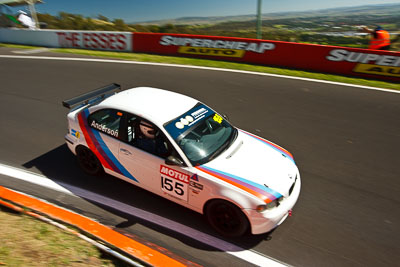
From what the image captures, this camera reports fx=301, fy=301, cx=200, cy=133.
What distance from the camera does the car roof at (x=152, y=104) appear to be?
4734mm

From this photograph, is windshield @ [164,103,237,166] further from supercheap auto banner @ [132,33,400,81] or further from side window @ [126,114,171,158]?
supercheap auto banner @ [132,33,400,81]

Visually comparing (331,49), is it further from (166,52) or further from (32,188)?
(32,188)

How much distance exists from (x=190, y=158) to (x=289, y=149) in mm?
3290

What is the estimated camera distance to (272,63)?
43.7 ft

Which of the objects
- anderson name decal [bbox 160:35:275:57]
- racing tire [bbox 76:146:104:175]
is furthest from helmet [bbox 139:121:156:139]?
anderson name decal [bbox 160:35:275:57]

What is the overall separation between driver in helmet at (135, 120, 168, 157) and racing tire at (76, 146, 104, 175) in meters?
1.16

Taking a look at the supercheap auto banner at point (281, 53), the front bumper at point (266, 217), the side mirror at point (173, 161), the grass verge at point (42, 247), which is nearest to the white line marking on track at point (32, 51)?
the supercheap auto banner at point (281, 53)

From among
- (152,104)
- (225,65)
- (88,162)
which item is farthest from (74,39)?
(152,104)

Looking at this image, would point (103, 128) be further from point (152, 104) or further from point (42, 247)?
point (42, 247)

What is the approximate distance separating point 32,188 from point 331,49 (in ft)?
37.3

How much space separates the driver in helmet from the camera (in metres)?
4.52

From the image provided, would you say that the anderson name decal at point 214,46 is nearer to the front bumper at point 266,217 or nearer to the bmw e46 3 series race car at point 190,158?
the bmw e46 3 series race car at point 190,158

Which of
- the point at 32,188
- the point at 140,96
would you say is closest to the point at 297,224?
the point at 140,96

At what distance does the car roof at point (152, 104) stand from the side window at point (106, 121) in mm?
113
